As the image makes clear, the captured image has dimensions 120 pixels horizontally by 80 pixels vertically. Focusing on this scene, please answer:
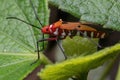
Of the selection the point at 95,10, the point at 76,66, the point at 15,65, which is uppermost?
the point at 95,10

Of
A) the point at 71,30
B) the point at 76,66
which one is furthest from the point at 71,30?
the point at 76,66

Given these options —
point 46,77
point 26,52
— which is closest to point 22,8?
point 26,52

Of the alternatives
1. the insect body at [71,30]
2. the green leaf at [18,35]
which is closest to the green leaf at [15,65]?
the green leaf at [18,35]

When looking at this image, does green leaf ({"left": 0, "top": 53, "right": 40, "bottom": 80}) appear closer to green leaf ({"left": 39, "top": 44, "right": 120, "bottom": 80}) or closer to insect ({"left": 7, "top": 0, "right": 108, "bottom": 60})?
insect ({"left": 7, "top": 0, "right": 108, "bottom": 60})

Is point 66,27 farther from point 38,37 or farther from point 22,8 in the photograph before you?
point 22,8

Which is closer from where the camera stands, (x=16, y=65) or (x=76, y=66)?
(x=76, y=66)

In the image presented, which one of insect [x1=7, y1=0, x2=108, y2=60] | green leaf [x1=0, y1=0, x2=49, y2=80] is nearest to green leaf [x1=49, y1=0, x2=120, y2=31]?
insect [x1=7, y1=0, x2=108, y2=60]

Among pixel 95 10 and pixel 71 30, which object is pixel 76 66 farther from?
pixel 71 30
